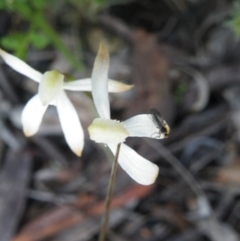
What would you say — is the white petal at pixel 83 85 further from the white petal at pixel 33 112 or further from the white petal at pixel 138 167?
the white petal at pixel 138 167

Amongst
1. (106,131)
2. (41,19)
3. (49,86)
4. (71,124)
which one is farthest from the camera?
(41,19)

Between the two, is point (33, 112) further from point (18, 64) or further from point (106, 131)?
point (106, 131)

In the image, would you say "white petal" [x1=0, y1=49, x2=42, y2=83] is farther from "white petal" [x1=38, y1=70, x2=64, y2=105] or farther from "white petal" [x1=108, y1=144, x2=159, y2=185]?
"white petal" [x1=108, y1=144, x2=159, y2=185]

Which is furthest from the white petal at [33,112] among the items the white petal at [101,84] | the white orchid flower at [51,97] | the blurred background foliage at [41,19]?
the blurred background foliage at [41,19]

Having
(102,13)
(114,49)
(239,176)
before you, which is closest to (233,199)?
(239,176)

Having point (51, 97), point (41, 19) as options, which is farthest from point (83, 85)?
point (41, 19)

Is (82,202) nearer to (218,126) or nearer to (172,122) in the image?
(172,122)

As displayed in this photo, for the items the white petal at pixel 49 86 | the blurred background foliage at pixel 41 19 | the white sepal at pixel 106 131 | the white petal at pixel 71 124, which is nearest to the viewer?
the white sepal at pixel 106 131
